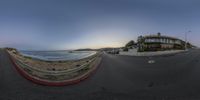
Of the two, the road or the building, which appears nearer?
the road

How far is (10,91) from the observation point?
15.6ft

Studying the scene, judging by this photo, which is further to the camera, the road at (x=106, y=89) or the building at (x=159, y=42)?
the building at (x=159, y=42)

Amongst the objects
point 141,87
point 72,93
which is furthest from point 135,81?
point 72,93

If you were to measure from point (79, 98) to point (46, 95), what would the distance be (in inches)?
35.8

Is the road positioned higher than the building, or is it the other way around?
the building

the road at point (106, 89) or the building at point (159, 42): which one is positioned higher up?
the building at point (159, 42)

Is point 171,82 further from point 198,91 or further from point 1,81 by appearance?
point 1,81

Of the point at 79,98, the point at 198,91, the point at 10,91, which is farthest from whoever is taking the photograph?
the point at 198,91

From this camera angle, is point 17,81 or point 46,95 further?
point 17,81

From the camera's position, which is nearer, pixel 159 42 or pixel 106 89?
pixel 106 89

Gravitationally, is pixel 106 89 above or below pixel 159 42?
below

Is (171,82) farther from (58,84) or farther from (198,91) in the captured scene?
(58,84)

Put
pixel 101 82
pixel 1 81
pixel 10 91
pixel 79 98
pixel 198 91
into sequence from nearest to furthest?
pixel 79 98
pixel 10 91
pixel 198 91
pixel 1 81
pixel 101 82

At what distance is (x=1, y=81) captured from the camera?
222 inches
